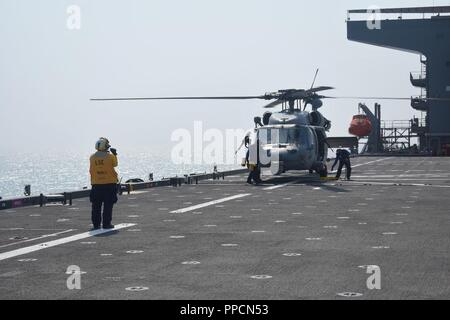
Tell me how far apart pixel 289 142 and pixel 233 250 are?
800 inches

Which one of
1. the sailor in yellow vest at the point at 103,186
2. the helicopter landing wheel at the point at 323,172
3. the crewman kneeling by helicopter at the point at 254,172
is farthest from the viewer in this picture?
the helicopter landing wheel at the point at 323,172

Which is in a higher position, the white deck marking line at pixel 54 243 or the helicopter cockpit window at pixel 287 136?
the helicopter cockpit window at pixel 287 136

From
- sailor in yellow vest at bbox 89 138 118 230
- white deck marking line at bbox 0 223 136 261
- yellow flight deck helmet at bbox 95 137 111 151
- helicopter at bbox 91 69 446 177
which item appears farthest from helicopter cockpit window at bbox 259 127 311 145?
sailor in yellow vest at bbox 89 138 118 230

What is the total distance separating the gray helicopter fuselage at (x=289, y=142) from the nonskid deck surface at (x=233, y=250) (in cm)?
863

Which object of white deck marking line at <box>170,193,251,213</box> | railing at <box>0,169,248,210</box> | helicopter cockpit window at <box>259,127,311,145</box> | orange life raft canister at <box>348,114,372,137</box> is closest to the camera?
white deck marking line at <box>170,193,251,213</box>

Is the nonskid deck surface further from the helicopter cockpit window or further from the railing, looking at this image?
the helicopter cockpit window

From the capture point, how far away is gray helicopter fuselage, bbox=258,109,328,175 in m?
31.8

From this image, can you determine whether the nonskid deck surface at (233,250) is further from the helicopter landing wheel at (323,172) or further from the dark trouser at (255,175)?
the helicopter landing wheel at (323,172)

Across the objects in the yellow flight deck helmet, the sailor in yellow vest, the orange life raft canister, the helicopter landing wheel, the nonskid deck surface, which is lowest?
the nonskid deck surface

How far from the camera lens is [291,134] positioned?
32.5m

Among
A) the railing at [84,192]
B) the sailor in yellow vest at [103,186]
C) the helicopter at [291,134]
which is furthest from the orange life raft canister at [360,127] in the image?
the sailor in yellow vest at [103,186]

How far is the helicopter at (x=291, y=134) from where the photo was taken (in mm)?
31844
